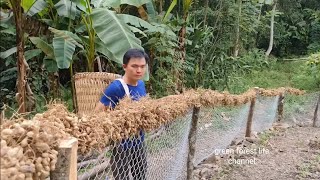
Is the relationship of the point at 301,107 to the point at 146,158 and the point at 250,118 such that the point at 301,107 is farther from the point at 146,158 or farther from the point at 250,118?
the point at 146,158

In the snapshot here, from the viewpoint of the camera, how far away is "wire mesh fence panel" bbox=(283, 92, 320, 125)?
9961mm

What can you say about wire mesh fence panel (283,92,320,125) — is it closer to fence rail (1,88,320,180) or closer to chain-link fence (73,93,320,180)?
chain-link fence (73,93,320,180)

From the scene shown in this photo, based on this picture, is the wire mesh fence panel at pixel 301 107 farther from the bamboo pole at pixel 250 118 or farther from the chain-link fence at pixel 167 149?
the bamboo pole at pixel 250 118

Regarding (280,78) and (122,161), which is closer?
(122,161)

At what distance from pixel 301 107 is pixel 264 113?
3.38 m

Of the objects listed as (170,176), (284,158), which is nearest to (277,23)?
(284,158)

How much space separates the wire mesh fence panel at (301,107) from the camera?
996 cm

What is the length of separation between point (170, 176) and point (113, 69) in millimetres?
4290

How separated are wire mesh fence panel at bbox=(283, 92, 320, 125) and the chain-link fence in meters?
3.39

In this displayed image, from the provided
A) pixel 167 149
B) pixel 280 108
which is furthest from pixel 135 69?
pixel 280 108

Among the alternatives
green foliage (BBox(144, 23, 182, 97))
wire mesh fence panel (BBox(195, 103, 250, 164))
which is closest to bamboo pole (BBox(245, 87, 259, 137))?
wire mesh fence panel (BBox(195, 103, 250, 164))

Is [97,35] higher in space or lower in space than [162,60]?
higher

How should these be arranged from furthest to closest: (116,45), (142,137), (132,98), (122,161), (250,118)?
(250,118) < (116,45) < (132,98) < (142,137) < (122,161)

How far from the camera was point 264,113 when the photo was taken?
7578 mm
